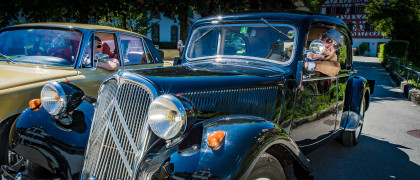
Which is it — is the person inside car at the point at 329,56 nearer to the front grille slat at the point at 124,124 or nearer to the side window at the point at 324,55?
the side window at the point at 324,55

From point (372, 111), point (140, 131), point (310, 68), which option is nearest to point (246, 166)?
point (140, 131)

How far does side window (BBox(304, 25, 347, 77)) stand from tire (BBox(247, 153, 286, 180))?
1204mm

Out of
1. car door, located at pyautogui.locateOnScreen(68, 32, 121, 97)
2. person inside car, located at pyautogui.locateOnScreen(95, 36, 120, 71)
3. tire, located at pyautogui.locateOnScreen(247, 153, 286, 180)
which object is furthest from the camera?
person inside car, located at pyautogui.locateOnScreen(95, 36, 120, 71)

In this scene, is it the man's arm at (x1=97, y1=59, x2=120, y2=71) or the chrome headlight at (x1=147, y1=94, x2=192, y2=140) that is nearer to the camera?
the chrome headlight at (x1=147, y1=94, x2=192, y2=140)

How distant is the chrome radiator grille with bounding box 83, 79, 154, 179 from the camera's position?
2.04 meters

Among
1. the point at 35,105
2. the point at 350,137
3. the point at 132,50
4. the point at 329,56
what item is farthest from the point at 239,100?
the point at 132,50

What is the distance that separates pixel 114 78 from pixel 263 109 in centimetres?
128

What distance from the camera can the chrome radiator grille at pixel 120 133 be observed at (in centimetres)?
204

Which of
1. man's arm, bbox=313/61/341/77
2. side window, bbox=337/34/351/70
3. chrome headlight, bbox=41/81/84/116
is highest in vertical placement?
side window, bbox=337/34/351/70

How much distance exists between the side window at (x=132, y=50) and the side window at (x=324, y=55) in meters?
3.08

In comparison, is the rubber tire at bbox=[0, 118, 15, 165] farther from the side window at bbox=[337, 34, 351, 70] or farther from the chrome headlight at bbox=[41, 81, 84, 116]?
the side window at bbox=[337, 34, 351, 70]

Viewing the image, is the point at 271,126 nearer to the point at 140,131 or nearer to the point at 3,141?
the point at 140,131

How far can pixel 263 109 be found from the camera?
2682 mm

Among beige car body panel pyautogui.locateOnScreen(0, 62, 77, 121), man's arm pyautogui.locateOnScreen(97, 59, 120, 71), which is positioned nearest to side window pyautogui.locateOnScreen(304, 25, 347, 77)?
man's arm pyautogui.locateOnScreen(97, 59, 120, 71)
